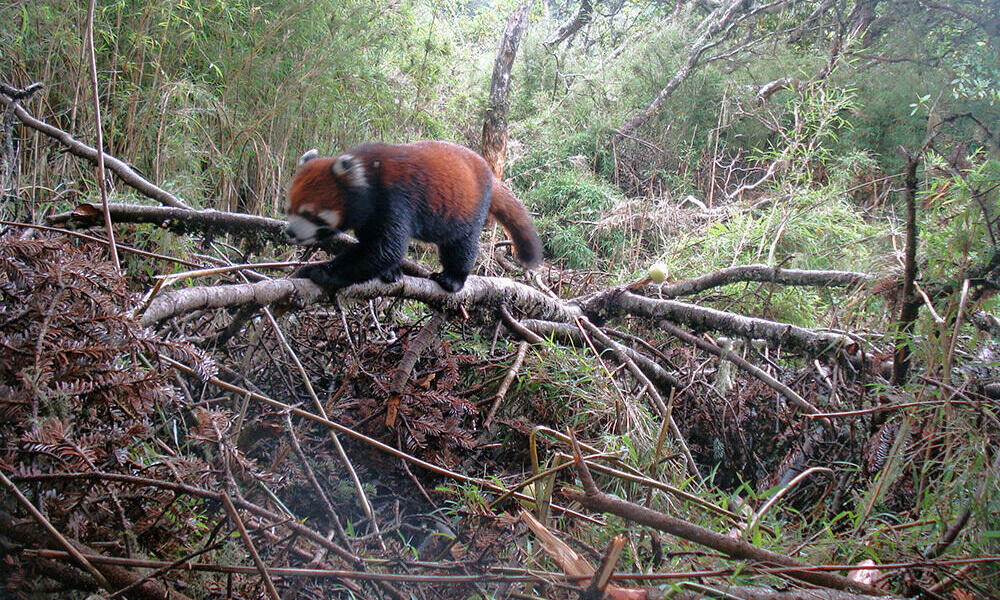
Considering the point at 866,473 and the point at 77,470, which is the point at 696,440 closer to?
the point at 866,473

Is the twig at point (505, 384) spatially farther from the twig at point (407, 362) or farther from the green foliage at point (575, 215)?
the green foliage at point (575, 215)

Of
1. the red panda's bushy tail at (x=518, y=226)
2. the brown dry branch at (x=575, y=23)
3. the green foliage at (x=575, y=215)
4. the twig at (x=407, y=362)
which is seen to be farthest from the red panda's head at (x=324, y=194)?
the brown dry branch at (x=575, y=23)

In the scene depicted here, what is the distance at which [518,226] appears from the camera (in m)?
3.01

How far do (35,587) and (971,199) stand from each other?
2185 mm

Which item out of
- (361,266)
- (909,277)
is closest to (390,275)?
(361,266)

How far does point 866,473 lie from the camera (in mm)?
1728

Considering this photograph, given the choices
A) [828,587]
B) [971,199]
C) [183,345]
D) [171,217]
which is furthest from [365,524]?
[971,199]

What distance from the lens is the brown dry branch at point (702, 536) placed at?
0.94m

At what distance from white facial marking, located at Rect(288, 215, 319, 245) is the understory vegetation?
85 mm

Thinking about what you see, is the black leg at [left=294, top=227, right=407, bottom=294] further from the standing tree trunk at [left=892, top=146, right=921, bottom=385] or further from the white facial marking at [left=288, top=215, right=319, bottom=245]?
the standing tree trunk at [left=892, top=146, right=921, bottom=385]

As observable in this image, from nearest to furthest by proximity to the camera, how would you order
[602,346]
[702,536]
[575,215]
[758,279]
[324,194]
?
1. [702,536]
2. [324,194]
3. [602,346]
4. [758,279]
5. [575,215]

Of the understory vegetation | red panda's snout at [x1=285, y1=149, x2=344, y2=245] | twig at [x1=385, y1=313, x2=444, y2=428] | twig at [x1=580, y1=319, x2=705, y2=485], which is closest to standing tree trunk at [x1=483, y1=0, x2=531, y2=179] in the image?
the understory vegetation

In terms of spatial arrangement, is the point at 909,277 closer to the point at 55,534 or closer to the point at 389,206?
the point at 389,206

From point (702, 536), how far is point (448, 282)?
5.24 ft
